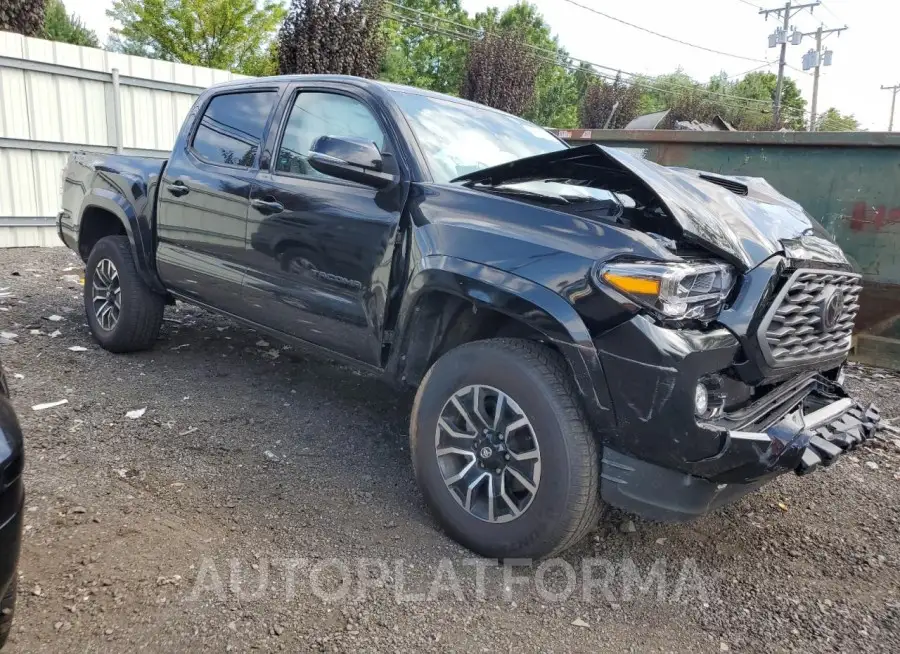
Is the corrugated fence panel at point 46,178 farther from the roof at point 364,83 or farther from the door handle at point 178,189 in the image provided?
the roof at point 364,83

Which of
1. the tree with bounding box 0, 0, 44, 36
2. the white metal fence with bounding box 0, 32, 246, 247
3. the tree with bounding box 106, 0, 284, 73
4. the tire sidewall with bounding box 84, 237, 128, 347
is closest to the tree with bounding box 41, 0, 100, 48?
the tree with bounding box 106, 0, 284, 73

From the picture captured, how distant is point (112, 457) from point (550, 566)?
2202 mm

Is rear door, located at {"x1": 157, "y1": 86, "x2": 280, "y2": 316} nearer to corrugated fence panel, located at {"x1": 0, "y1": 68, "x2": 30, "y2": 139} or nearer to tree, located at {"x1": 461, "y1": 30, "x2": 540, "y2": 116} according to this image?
corrugated fence panel, located at {"x1": 0, "y1": 68, "x2": 30, "y2": 139}

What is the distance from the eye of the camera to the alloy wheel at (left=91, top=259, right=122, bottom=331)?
15.8ft

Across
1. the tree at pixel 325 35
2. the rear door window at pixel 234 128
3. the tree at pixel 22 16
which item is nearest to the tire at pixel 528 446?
the rear door window at pixel 234 128

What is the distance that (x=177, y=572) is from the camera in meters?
2.50

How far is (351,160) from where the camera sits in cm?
296

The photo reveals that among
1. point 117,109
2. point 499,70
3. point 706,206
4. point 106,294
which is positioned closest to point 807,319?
point 706,206

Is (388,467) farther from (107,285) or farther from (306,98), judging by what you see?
(107,285)

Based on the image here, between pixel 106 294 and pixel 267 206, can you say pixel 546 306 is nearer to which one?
pixel 267 206

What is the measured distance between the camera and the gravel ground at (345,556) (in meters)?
2.30

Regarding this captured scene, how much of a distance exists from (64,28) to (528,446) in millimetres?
42834

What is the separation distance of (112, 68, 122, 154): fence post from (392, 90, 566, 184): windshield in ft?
27.7

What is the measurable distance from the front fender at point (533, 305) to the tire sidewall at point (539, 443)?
0.46ft
